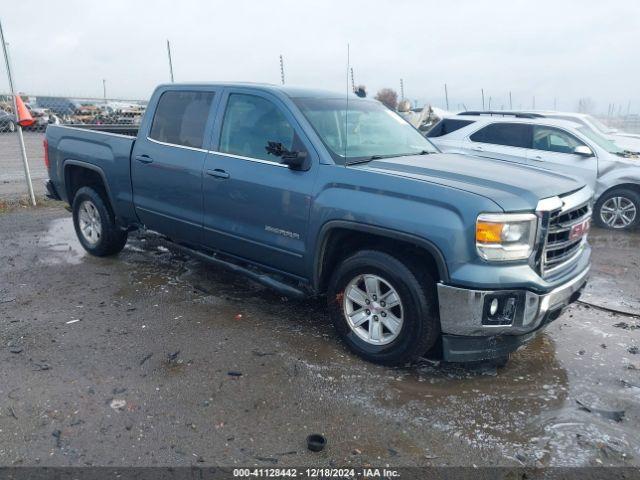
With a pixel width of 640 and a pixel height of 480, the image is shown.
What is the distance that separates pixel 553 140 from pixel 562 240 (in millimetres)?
5656

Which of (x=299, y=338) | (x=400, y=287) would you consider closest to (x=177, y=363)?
(x=299, y=338)

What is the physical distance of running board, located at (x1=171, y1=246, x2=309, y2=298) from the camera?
408cm

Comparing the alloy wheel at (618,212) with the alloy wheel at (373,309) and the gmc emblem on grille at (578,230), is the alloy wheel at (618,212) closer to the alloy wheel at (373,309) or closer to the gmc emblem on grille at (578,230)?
the gmc emblem on grille at (578,230)

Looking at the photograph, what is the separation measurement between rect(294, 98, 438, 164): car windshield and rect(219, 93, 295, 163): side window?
0.22 m

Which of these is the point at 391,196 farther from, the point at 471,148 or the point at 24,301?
Result: the point at 471,148

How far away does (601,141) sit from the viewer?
858 centimetres

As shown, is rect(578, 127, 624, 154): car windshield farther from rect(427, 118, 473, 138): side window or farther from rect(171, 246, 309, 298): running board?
rect(171, 246, 309, 298): running board

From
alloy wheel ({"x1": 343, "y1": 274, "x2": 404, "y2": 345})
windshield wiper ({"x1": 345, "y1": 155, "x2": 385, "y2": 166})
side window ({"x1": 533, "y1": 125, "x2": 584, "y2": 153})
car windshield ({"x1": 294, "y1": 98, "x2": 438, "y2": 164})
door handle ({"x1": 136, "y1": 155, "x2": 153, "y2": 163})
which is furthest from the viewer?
side window ({"x1": 533, "y1": 125, "x2": 584, "y2": 153})

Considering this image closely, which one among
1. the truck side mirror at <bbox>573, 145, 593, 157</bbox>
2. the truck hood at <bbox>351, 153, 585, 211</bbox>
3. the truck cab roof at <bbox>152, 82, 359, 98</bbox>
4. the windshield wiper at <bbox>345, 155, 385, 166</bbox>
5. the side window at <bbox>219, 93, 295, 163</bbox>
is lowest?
the truck side mirror at <bbox>573, 145, 593, 157</bbox>

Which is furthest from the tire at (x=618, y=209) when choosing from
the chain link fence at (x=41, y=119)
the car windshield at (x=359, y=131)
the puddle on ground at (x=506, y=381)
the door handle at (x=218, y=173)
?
the chain link fence at (x=41, y=119)

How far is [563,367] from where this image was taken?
377cm

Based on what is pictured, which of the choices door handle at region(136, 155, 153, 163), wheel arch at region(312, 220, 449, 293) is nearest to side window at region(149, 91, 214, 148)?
door handle at region(136, 155, 153, 163)

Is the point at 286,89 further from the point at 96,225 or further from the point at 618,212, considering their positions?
the point at 618,212

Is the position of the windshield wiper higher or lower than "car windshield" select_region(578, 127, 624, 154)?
higher
